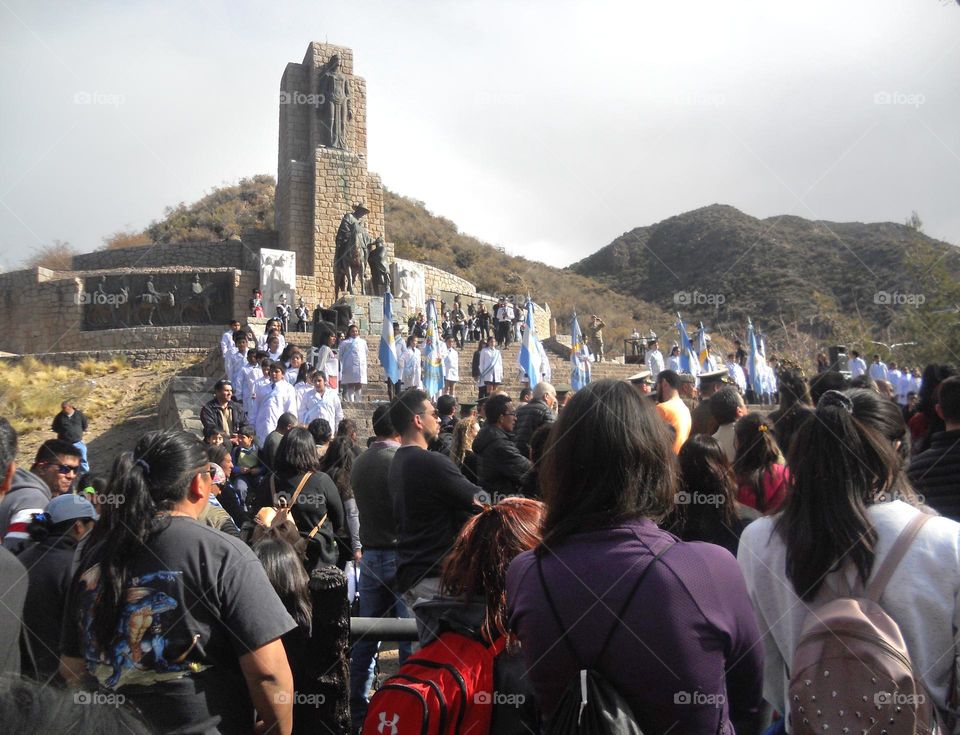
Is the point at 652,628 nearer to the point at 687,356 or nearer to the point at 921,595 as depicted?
the point at 921,595

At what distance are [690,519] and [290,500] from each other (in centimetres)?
247

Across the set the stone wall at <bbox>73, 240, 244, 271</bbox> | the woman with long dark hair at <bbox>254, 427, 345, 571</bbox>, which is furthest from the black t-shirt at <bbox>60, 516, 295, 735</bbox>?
the stone wall at <bbox>73, 240, 244, 271</bbox>

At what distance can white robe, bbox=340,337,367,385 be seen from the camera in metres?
14.8

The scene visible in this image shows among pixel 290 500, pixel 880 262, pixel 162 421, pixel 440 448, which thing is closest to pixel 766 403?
pixel 162 421

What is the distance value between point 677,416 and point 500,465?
114 centimetres

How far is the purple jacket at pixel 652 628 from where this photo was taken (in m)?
1.81

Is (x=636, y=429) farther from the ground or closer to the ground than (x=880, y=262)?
closer to the ground

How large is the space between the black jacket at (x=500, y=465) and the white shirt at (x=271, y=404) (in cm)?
666

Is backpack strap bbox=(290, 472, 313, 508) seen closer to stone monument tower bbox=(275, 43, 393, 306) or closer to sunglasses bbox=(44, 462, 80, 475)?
sunglasses bbox=(44, 462, 80, 475)

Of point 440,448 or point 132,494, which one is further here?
point 440,448

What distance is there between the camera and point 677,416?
4977 millimetres

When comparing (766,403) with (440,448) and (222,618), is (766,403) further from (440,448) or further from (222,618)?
(222,618)

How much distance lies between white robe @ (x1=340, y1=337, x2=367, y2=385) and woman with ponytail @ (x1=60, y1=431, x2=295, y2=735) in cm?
1247

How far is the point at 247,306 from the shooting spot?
88.5 ft
